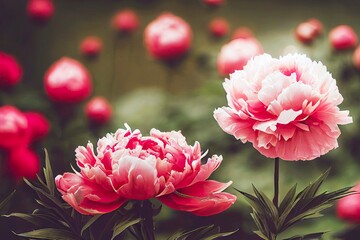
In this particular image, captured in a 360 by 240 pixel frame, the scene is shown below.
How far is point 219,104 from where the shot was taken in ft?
3.58

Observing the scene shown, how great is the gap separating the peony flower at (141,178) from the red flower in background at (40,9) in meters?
0.90

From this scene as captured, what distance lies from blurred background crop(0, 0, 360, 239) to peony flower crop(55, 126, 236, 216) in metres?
0.36

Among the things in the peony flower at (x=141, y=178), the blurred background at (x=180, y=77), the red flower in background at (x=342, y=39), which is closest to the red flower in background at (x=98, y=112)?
the blurred background at (x=180, y=77)

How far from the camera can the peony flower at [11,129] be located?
0.66 metres

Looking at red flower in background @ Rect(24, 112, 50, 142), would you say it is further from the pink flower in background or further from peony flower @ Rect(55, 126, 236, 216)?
peony flower @ Rect(55, 126, 236, 216)

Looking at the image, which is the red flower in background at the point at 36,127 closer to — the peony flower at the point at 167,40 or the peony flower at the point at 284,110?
the peony flower at the point at 167,40

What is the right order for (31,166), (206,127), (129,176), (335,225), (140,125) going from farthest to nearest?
(140,125)
(206,127)
(335,225)
(31,166)
(129,176)

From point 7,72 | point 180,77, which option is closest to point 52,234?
point 7,72

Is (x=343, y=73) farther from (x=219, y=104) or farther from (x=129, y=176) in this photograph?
(x=129, y=176)

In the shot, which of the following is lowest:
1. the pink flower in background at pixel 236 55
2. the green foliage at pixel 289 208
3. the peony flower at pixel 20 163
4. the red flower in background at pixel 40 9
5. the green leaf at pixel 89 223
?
the green leaf at pixel 89 223

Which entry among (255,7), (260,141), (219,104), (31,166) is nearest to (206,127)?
(219,104)

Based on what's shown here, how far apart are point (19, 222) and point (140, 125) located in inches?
28.8

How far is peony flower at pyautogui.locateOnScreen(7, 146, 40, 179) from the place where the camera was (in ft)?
2.23

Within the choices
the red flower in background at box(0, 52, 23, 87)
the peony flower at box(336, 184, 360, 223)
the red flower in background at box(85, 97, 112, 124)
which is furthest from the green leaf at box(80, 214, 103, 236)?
the red flower in background at box(85, 97, 112, 124)
